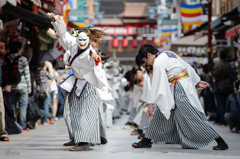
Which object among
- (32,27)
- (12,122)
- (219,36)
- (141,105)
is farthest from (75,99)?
(219,36)

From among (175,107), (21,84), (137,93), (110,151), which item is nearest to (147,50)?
(175,107)

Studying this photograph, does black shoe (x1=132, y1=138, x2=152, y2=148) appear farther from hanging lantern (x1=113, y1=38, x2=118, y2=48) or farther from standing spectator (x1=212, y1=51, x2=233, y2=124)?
hanging lantern (x1=113, y1=38, x2=118, y2=48)

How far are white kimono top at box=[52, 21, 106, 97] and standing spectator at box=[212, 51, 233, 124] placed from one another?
531cm

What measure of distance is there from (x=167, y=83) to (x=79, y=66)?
1.37 meters

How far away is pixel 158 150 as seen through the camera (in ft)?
20.4

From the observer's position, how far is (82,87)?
6492 millimetres

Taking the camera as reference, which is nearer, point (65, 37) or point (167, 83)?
point (167, 83)

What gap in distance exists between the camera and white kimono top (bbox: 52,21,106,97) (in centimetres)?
627

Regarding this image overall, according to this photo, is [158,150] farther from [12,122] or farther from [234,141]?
[12,122]

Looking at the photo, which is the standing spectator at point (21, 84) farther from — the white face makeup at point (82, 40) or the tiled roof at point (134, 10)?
the tiled roof at point (134, 10)

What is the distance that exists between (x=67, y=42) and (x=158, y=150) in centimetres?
211

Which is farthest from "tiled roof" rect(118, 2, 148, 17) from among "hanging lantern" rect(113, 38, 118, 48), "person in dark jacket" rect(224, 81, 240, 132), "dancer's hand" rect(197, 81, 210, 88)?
"dancer's hand" rect(197, 81, 210, 88)

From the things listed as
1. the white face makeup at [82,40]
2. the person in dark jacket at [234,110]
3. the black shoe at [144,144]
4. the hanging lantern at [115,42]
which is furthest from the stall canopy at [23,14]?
the hanging lantern at [115,42]

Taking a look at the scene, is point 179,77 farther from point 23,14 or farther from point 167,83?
point 23,14
